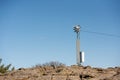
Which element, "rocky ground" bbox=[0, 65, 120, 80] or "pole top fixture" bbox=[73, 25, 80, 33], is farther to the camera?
"pole top fixture" bbox=[73, 25, 80, 33]

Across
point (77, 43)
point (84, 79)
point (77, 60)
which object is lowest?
point (84, 79)

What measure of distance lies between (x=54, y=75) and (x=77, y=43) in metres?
14.8

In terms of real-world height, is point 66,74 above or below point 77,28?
below

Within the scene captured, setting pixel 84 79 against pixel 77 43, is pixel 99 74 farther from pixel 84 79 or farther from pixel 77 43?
pixel 77 43

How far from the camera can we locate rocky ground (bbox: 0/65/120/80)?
23.8 metres

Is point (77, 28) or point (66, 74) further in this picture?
point (77, 28)

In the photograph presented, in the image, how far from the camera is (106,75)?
23.7m

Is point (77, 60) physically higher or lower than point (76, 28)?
lower

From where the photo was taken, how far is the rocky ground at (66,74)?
2377cm

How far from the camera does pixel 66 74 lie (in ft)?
82.6

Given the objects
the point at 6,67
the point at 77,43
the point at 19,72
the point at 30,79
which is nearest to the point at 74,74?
the point at 30,79

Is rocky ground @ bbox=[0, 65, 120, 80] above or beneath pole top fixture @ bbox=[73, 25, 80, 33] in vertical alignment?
beneath

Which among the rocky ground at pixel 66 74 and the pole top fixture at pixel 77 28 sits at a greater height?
the pole top fixture at pixel 77 28

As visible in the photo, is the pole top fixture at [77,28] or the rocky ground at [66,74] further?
the pole top fixture at [77,28]
